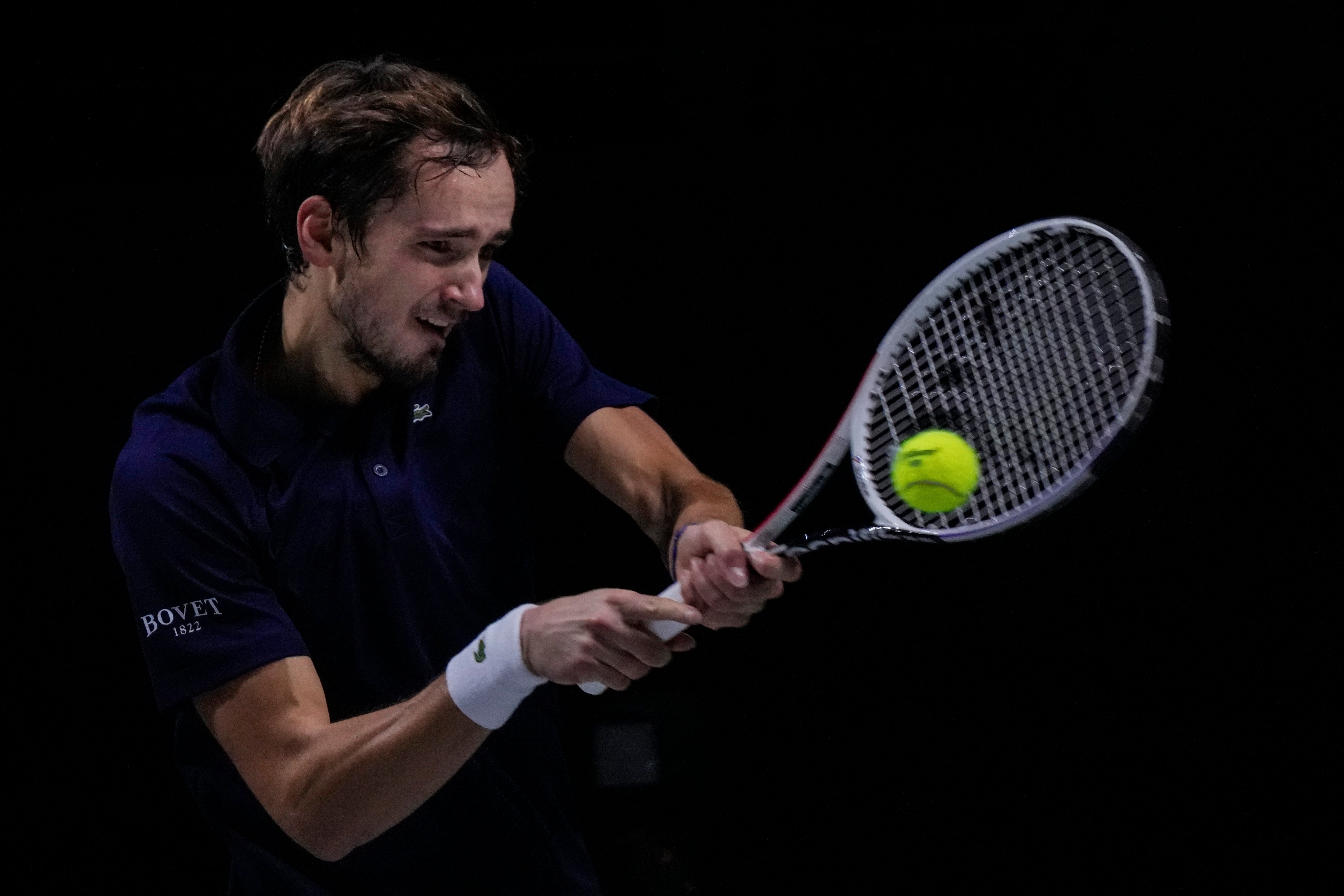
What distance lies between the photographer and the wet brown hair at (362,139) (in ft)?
6.81

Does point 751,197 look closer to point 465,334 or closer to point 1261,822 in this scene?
point 465,334

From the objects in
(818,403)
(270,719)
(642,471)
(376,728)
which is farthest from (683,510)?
(818,403)

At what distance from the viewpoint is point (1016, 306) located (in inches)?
77.3

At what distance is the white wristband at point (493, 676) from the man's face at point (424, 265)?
0.47m

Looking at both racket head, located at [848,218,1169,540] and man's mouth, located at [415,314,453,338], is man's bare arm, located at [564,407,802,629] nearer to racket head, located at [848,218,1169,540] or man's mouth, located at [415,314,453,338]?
racket head, located at [848,218,1169,540]

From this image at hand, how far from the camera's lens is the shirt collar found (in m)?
2.06

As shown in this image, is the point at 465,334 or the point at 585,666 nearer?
the point at 585,666

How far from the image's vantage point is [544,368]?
2.32m

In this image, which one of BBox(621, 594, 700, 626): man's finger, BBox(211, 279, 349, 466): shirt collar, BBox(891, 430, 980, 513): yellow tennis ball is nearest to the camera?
BBox(621, 594, 700, 626): man's finger

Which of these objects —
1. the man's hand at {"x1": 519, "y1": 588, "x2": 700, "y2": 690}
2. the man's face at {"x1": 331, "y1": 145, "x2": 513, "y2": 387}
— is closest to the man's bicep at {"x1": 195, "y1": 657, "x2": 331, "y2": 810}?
the man's hand at {"x1": 519, "y1": 588, "x2": 700, "y2": 690}

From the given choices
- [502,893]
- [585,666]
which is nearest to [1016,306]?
[585,666]

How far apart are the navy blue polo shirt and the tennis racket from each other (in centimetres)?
40

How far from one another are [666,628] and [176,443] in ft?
2.51

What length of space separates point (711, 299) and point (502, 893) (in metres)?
1.40
